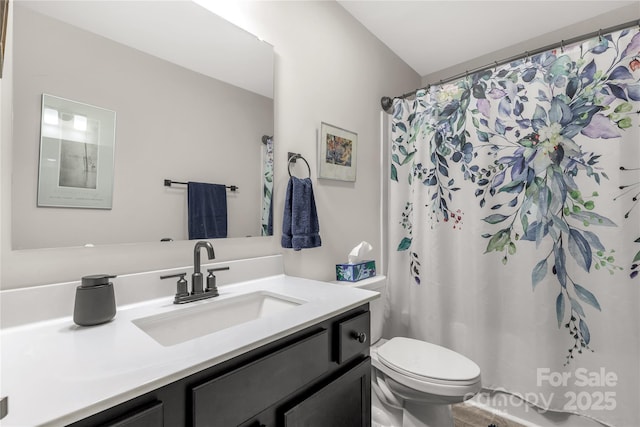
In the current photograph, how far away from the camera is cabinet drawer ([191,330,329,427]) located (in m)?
0.60

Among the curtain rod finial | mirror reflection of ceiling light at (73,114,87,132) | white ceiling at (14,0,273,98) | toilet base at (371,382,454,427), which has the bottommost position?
toilet base at (371,382,454,427)

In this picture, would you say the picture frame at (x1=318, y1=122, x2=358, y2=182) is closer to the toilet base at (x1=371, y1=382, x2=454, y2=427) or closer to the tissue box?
the tissue box

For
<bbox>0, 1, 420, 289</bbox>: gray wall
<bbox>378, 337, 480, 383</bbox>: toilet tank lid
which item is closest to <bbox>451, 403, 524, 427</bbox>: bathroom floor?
<bbox>378, 337, 480, 383</bbox>: toilet tank lid

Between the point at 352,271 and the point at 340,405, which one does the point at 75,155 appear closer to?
the point at 340,405

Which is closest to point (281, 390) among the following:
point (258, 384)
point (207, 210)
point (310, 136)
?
point (258, 384)

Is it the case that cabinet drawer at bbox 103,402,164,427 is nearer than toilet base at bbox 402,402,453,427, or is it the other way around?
cabinet drawer at bbox 103,402,164,427

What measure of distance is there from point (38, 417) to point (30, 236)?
24.5 inches

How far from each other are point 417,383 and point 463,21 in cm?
210

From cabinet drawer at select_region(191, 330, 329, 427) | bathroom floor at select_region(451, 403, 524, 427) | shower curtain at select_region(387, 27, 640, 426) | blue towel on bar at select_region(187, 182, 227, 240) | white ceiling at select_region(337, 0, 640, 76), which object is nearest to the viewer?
cabinet drawer at select_region(191, 330, 329, 427)

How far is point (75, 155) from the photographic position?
Result: 35.4 inches

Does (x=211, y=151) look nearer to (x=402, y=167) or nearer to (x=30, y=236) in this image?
(x=30, y=236)

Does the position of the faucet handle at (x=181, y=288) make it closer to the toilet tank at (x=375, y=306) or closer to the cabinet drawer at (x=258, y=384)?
the cabinet drawer at (x=258, y=384)

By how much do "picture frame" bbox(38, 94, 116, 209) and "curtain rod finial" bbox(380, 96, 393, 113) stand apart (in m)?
1.72

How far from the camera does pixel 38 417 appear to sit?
16.5 inches
